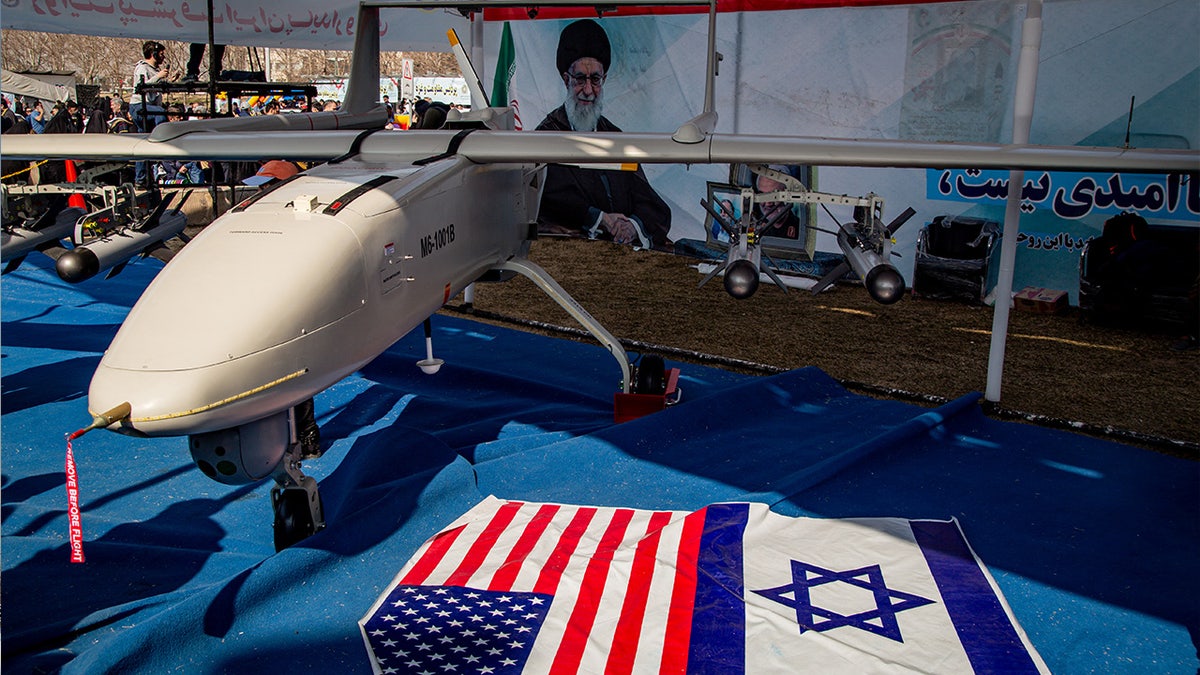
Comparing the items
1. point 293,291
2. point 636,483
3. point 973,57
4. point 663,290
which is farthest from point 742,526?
point 973,57

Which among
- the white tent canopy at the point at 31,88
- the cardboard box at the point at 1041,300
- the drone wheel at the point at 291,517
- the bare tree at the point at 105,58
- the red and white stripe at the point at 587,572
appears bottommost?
the red and white stripe at the point at 587,572

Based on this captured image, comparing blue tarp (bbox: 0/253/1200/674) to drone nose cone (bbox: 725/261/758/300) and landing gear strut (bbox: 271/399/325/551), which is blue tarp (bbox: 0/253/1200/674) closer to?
landing gear strut (bbox: 271/399/325/551)

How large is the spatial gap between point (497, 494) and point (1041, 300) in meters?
8.01

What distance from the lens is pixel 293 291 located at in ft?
14.7

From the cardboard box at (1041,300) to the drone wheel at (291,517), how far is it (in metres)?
9.28

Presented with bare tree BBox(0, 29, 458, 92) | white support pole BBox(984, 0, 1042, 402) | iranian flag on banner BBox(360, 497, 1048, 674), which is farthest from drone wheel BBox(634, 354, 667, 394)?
bare tree BBox(0, 29, 458, 92)

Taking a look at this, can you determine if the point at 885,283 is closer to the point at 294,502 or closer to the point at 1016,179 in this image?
the point at 1016,179

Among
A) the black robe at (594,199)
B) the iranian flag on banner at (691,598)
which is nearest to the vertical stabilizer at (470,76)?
the iranian flag on banner at (691,598)

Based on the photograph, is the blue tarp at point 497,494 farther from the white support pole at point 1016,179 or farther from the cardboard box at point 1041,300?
the cardboard box at point 1041,300

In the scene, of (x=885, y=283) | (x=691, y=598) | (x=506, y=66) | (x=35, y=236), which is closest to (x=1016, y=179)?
(x=885, y=283)

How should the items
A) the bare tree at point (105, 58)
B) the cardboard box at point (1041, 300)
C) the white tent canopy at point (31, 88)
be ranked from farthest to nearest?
the bare tree at point (105, 58) → the white tent canopy at point (31, 88) → the cardboard box at point (1041, 300)

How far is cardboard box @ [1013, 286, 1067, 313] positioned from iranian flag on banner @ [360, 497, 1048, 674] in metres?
6.61

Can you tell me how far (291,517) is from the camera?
5285 millimetres

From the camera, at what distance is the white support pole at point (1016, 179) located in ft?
23.4
